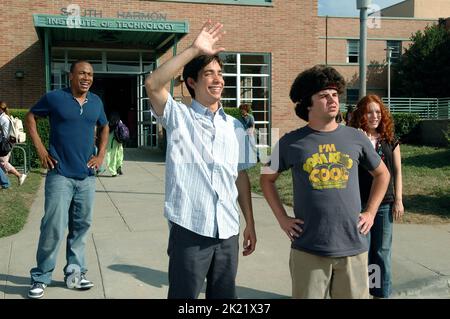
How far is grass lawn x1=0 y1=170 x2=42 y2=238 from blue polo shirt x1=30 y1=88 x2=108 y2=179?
2.76 metres

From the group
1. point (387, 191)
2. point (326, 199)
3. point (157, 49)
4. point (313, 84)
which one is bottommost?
point (387, 191)

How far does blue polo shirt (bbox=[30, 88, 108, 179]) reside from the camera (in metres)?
4.41

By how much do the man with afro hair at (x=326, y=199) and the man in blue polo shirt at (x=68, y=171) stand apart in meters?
2.04

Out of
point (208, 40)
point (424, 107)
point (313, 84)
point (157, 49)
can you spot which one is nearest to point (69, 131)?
point (208, 40)

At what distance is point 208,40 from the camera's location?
284cm

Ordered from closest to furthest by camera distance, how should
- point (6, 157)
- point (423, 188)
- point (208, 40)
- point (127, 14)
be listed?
1. point (208, 40)
2. point (423, 188)
3. point (6, 157)
4. point (127, 14)

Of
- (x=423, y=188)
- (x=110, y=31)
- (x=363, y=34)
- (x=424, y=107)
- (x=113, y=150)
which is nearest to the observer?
(x=363, y=34)

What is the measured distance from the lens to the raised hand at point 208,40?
2785 mm

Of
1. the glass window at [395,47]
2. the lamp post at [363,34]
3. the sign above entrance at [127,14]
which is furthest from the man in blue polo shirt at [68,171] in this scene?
the glass window at [395,47]

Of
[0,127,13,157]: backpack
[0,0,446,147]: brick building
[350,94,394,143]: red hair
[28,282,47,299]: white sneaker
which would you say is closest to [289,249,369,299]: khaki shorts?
[350,94,394,143]: red hair

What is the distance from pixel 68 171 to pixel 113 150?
25.6ft

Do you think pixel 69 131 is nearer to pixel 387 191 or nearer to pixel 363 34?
pixel 387 191

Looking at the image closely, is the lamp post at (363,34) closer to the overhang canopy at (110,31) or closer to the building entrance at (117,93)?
the overhang canopy at (110,31)

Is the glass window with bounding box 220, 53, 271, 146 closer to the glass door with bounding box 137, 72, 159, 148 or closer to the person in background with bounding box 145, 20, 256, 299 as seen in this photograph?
the glass door with bounding box 137, 72, 159, 148
